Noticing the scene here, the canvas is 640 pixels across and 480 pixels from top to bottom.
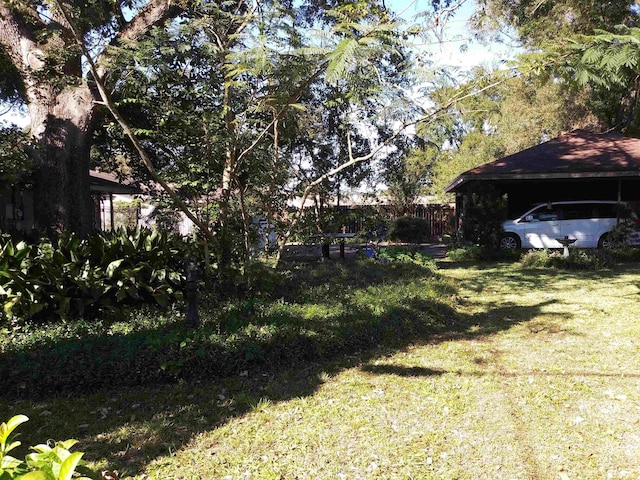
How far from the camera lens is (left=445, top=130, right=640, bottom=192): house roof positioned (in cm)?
1354

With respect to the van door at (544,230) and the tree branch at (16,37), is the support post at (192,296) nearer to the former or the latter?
the tree branch at (16,37)

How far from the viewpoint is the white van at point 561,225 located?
1409 centimetres

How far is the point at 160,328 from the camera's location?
5.09 metres

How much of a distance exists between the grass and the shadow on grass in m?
0.02

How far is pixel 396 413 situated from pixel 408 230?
19.3 m

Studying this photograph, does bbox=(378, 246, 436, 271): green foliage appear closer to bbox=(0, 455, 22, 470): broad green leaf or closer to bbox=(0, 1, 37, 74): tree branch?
bbox=(0, 1, 37, 74): tree branch

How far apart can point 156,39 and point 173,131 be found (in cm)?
A: 130

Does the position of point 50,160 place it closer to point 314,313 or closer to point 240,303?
point 240,303

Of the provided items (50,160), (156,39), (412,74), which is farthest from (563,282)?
(50,160)

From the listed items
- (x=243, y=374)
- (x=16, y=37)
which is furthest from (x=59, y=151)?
(x=243, y=374)

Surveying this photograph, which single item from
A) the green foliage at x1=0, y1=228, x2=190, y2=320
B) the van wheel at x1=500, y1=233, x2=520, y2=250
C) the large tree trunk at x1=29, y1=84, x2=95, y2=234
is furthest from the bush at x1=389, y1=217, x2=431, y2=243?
the green foliage at x1=0, y1=228, x2=190, y2=320

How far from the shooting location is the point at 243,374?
4625 mm

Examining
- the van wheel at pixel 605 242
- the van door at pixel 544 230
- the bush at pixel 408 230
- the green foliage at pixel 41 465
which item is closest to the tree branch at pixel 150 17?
the green foliage at pixel 41 465

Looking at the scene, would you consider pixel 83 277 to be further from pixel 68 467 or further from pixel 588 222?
pixel 588 222
